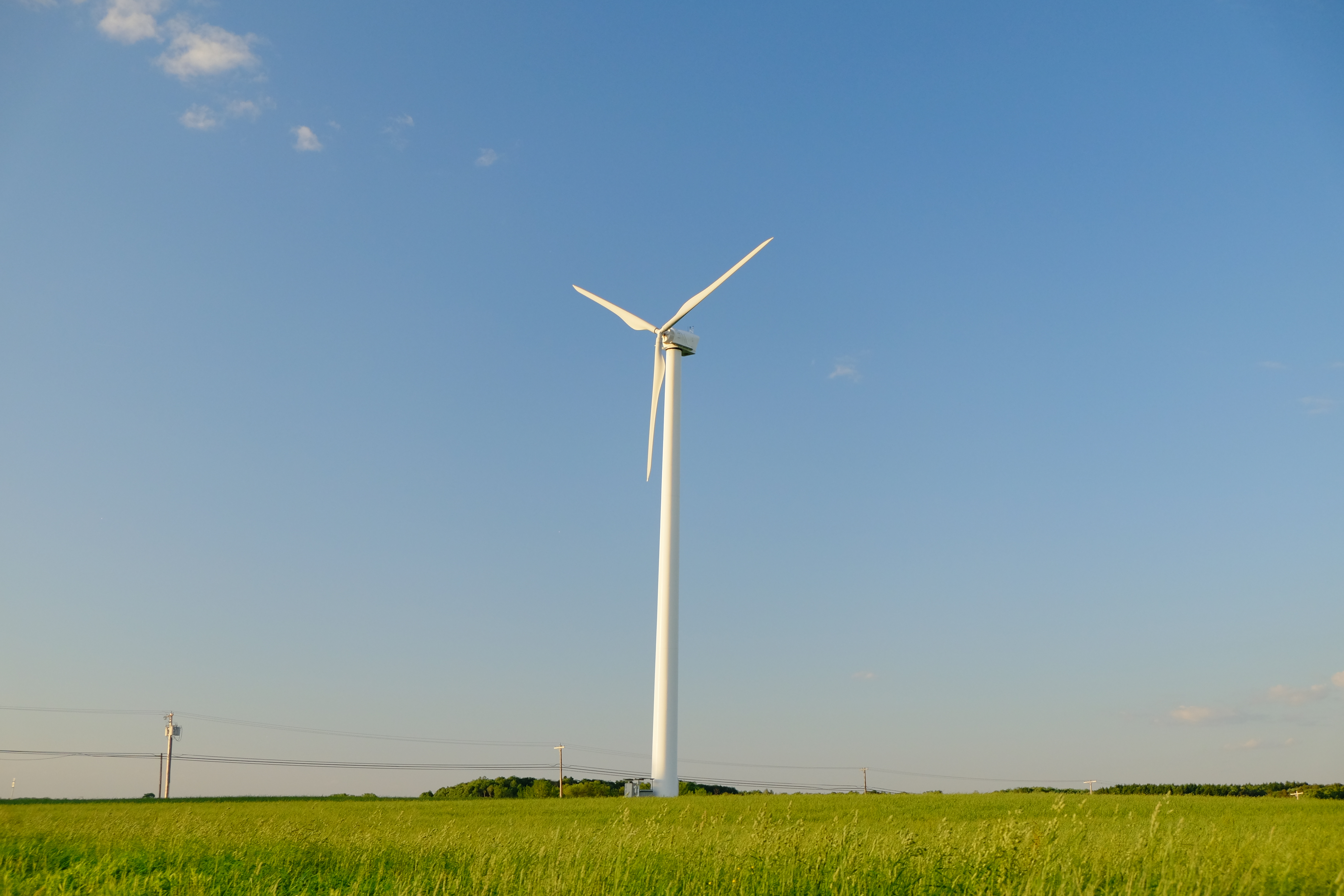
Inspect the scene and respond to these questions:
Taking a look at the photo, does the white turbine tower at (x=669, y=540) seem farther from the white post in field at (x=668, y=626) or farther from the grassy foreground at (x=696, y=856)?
the grassy foreground at (x=696, y=856)

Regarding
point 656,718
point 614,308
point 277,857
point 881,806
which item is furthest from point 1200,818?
point 614,308

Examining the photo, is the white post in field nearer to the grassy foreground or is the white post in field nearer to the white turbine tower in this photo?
the white turbine tower

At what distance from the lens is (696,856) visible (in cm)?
1658

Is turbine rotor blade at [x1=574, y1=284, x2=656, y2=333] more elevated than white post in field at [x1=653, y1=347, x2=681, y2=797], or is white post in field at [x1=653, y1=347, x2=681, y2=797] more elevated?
turbine rotor blade at [x1=574, y1=284, x2=656, y2=333]

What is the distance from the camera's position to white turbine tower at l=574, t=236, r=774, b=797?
6047 cm

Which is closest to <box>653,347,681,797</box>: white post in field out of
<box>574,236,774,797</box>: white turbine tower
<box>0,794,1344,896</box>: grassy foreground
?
<box>574,236,774,797</box>: white turbine tower

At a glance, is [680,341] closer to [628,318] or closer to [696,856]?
[628,318]

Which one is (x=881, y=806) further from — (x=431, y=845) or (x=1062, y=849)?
(x=1062, y=849)

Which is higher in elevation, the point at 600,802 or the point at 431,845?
the point at 431,845

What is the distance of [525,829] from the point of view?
28984 mm

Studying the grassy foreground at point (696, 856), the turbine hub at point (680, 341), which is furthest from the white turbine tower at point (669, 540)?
the grassy foreground at point (696, 856)

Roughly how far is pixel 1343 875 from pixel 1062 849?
11.8 feet

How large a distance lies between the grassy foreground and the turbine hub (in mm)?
40968

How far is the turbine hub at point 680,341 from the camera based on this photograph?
68.9 metres
